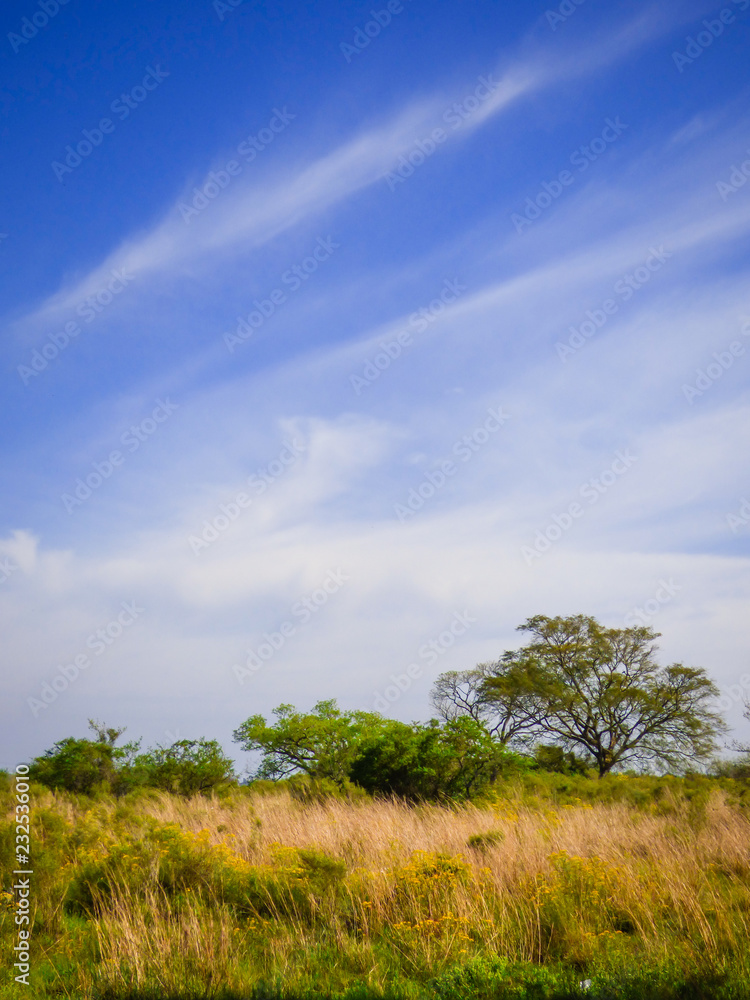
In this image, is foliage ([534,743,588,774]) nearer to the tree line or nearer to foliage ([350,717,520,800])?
the tree line

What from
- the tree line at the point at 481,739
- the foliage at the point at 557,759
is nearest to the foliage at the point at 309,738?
the tree line at the point at 481,739

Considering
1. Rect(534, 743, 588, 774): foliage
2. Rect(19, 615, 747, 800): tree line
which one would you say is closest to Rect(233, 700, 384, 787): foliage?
Rect(19, 615, 747, 800): tree line

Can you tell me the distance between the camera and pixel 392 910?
6.66 meters

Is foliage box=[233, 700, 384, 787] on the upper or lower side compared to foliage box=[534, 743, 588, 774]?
upper

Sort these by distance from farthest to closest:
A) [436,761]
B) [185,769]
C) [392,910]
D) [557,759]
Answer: [557,759] → [185,769] → [436,761] → [392,910]

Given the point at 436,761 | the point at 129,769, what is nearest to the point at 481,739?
the point at 436,761

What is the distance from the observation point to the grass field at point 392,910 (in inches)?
201

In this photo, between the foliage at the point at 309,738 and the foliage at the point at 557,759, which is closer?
the foliage at the point at 309,738

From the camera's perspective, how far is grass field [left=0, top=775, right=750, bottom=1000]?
509 centimetres

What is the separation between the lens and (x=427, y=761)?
15.9 m

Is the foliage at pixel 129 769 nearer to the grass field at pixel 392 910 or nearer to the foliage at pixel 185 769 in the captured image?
the foliage at pixel 185 769

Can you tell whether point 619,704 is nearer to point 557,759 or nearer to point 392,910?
point 557,759

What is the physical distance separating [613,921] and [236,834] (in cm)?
666

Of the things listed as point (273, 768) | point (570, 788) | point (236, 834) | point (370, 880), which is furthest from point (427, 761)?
point (370, 880)
